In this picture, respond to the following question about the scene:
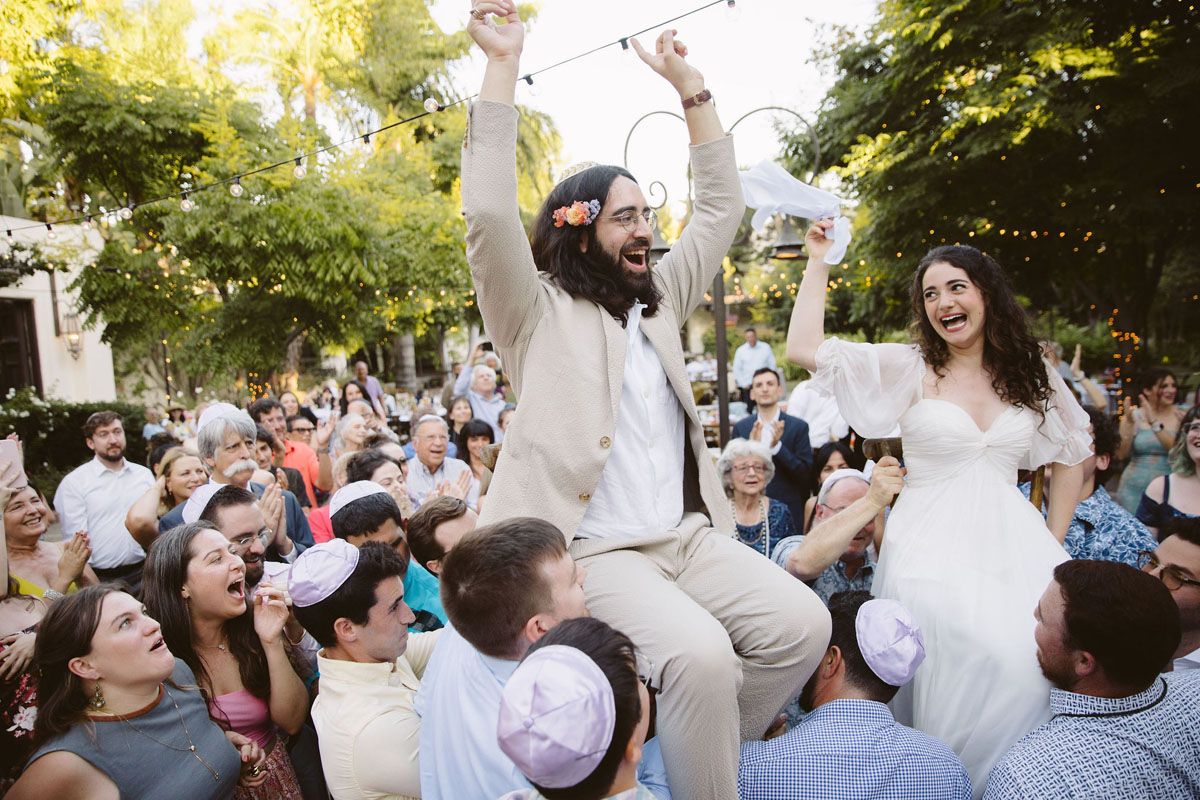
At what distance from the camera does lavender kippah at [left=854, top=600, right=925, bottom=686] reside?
2229 millimetres

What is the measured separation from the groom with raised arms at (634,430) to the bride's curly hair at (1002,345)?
39.2 inches

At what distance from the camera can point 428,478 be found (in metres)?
5.47

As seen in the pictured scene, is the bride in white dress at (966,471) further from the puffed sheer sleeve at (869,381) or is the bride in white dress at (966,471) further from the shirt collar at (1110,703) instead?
the shirt collar at (1110,703)

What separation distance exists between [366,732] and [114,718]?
687 millimetres

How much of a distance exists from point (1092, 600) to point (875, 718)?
66cm

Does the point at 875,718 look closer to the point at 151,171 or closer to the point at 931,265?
the point at 931,265

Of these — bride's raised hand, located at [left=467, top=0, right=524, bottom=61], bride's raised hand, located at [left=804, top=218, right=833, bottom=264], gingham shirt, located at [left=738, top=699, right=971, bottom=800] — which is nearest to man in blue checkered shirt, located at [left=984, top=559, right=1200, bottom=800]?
gingham shirt, located at [left=738, top=699, right=971, bottom=800]

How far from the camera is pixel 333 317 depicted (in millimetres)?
12984

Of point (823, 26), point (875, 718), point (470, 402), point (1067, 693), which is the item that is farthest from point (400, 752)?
point (823, 26)

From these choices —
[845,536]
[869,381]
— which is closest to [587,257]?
[869,381]

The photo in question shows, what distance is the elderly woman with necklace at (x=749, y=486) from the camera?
446cm

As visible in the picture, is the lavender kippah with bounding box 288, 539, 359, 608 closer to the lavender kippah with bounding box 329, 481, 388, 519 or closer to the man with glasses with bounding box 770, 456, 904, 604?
the lavender kippah with bounding box 329, 481, 388, 519

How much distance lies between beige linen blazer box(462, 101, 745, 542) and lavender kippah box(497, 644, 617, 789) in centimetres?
64

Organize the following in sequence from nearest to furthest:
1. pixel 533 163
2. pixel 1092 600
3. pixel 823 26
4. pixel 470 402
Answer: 1. pixel 1092 600
2. pixel 470 402
3. pixel 823 26
4. pixel 533 163
